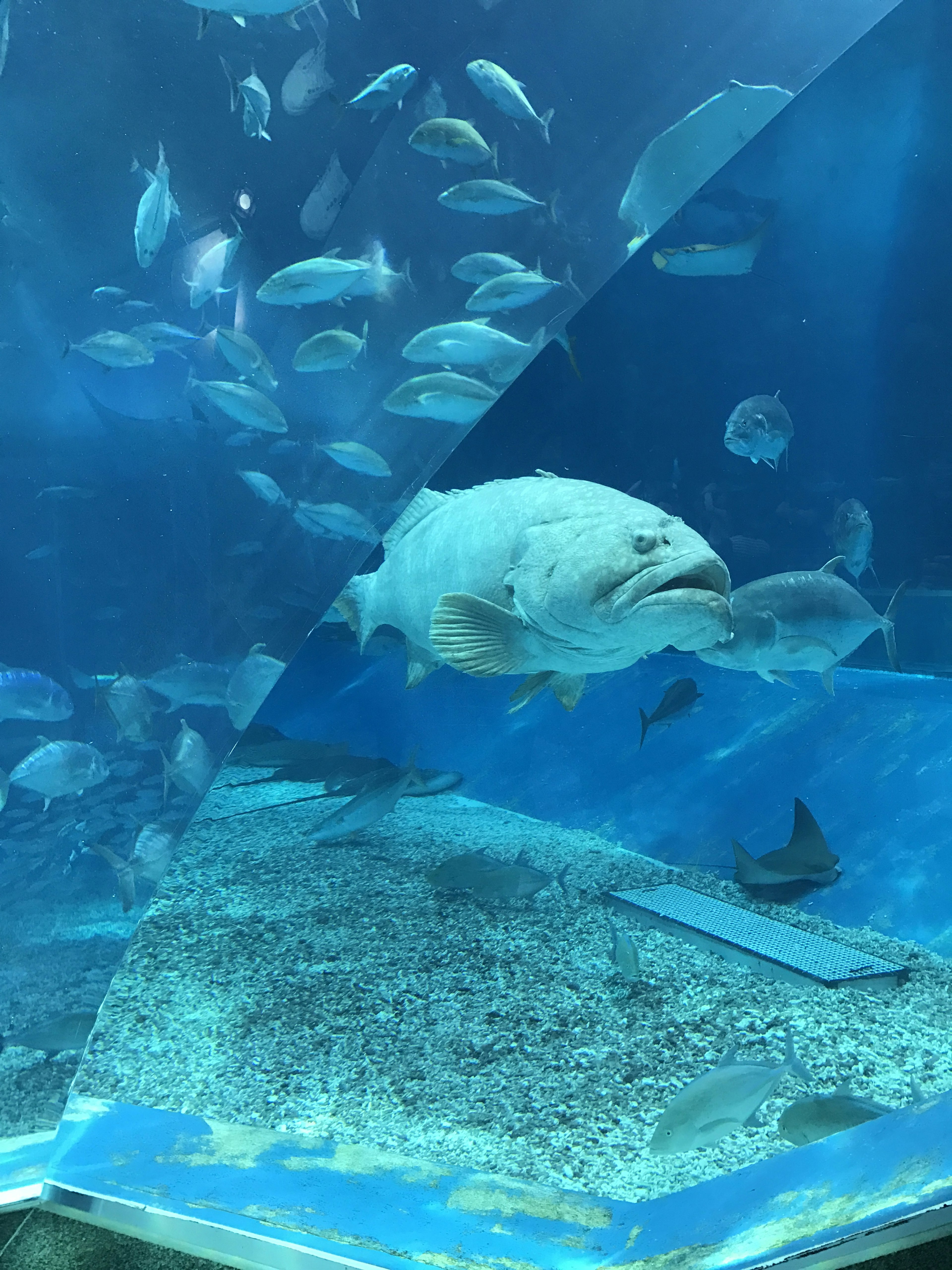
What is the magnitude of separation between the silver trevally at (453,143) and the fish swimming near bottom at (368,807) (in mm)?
3231

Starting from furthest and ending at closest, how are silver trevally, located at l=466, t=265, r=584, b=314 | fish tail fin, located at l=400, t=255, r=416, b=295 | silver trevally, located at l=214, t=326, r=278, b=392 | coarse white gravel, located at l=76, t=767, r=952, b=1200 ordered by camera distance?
1. silver trevally, located at l=466, t=265, r=584, b=314
2. fish tail fin, located at l=400, t=255, r=416, b=295
3. coarse white gravel, located at l=76, t=767, r=952, b=1200
4. silver trevally, located at l=214, t=326, r=278, b=392

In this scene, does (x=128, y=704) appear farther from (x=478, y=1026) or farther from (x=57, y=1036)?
(x=478, y=1026)

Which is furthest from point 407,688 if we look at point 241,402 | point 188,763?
point 241,402

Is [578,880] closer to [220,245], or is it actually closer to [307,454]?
[307,454]

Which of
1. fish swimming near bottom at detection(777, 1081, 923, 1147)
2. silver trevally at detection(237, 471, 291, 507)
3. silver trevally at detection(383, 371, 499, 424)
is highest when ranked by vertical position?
silver trevally at detection(383, 371, 499, 424)

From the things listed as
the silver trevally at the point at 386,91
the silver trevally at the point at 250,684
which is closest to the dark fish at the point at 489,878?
the silver trevally at the point at 250,684

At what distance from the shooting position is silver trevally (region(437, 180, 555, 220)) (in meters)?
2.73

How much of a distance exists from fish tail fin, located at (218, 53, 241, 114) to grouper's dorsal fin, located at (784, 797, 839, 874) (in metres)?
3.93

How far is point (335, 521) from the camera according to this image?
262 cm

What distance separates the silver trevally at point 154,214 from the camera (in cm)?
185

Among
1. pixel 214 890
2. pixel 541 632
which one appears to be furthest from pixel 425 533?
pixel 214 890

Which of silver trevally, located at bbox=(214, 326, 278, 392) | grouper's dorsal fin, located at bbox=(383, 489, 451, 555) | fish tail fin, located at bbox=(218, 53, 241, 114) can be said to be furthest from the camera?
grouper's dorsal fin, located at bbox=(383, 489, 451, 555)

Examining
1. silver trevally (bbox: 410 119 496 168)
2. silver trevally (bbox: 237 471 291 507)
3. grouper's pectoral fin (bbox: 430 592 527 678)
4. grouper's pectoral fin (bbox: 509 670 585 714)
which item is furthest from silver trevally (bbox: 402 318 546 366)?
grouper's pectoral fin (bbox: 509 670 585 714)

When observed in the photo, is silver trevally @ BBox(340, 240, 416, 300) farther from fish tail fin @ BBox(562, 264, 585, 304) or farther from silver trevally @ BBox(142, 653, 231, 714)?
silver trevally @ BBox(142, 653, 231, 714)
